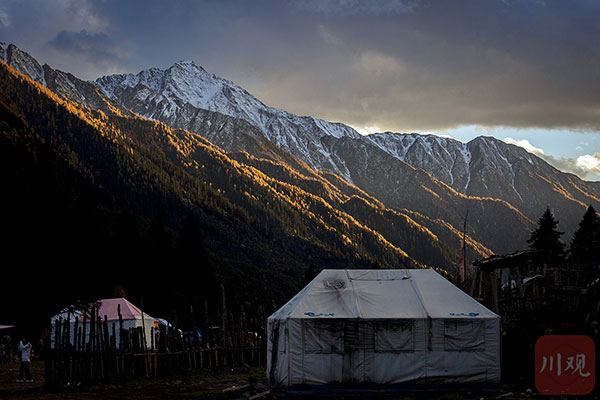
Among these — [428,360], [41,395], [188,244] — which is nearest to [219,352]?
[41,395]

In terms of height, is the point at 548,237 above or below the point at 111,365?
above

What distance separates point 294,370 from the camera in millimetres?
21281

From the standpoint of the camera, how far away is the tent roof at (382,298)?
2192cm

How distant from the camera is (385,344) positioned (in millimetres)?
21484

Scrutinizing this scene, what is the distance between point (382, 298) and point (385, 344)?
1987 mm

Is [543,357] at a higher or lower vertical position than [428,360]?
higher

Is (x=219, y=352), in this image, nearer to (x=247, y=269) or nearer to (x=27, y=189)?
(x=27, y=189)

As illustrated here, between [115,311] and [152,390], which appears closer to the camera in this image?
[152,390]

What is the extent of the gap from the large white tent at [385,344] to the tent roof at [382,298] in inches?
1.6

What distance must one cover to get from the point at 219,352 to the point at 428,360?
1470 centimetres

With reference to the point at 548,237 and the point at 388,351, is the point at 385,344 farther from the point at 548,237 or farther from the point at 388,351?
the point at 548,237

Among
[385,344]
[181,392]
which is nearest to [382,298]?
[385,344]

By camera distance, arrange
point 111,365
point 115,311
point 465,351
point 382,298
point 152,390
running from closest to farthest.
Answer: point 465,351 → point 382,298 → point 152,390 → point 111,365 → point 115,311

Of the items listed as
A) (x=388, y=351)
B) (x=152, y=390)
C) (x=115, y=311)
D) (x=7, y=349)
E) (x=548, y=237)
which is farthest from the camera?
(x=548, y=237)
